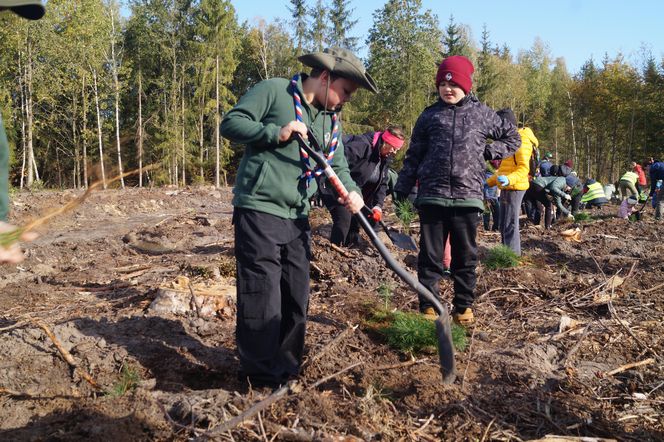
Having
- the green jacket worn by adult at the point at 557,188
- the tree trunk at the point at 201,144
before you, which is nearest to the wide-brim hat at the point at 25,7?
the green jacket worn by adult at the point at 557,188

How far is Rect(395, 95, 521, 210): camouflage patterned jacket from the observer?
421 centimetres

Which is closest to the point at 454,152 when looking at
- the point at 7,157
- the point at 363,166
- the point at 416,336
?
the point at 416,336

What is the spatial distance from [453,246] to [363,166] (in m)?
2.98

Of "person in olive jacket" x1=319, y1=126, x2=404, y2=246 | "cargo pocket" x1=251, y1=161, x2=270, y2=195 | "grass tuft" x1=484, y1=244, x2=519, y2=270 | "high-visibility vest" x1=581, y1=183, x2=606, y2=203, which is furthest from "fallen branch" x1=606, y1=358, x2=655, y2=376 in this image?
"high-visibility vest" x1=581, y1=183, x2=606, y2=203

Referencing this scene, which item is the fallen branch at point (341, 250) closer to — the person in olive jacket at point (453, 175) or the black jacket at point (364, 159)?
the black jacket at point (364, 159)

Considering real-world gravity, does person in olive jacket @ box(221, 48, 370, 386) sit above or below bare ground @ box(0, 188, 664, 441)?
above

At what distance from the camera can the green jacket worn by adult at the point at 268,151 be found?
9.46 feet

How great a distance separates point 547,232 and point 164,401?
8714mm

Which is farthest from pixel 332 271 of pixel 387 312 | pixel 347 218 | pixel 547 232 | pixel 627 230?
pixel 627 230

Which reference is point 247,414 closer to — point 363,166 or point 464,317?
point 464,317

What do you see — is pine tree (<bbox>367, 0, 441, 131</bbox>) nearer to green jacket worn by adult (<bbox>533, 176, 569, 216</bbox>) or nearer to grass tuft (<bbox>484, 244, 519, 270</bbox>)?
green jacket worn by adult (<bbox>533, 176, 569, 216</bbox>)

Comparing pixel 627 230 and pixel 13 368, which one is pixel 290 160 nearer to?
pixel 13 368

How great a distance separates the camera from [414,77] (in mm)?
36344

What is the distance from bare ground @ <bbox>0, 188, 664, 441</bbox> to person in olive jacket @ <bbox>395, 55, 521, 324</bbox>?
552 millimetres
